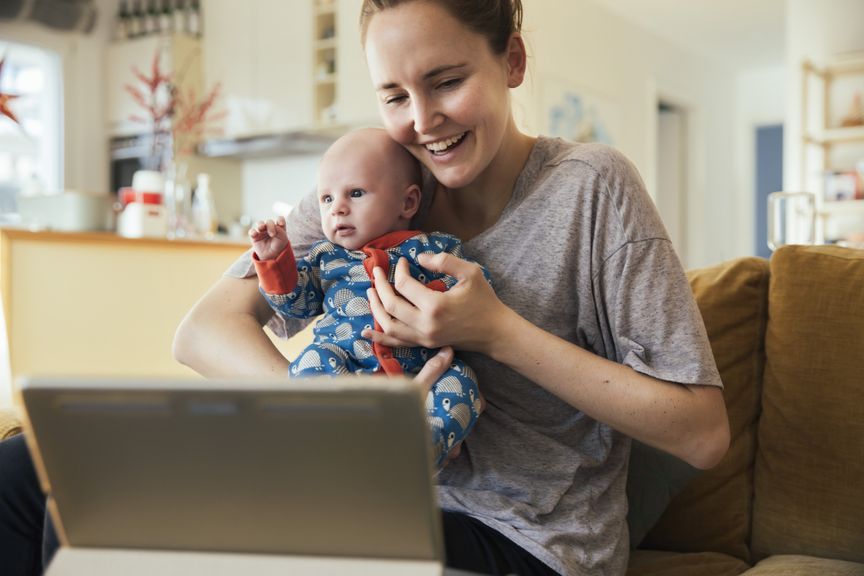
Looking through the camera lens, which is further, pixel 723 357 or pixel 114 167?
pixel 114 167

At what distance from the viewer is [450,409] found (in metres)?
1.10

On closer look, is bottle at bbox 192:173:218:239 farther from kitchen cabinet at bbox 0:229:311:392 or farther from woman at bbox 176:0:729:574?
woman at bbox 176:0:729:574

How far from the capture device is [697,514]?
61.9 inches

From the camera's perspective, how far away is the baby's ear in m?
1.36

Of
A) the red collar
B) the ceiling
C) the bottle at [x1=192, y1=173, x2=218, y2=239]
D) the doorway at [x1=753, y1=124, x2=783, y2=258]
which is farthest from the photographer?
the doorway at [x1=753, y1=124, x2=783, y2=258]

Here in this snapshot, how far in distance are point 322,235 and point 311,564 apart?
2.60 feet

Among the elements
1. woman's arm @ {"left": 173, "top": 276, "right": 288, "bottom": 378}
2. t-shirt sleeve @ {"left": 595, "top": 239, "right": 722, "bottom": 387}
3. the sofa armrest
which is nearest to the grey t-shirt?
t-shirt sleeve @ {"left": 595, "top": 239, "right": 722, "bottom": 387}

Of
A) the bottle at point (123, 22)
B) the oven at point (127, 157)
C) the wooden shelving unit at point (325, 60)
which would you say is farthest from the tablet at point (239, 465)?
→ the bottle at point (123, 22)

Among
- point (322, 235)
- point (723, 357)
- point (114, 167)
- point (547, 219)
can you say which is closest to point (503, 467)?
point (547, 219)

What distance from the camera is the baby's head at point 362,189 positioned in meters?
1.31

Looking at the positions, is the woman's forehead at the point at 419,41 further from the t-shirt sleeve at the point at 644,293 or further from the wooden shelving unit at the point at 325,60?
the wooden shelving unit at the point at 325,60

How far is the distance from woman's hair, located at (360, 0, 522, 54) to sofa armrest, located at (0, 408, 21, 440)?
0.85 meters

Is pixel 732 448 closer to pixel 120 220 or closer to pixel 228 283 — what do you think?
pixel 228 283

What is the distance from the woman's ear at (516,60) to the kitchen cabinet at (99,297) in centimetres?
194
